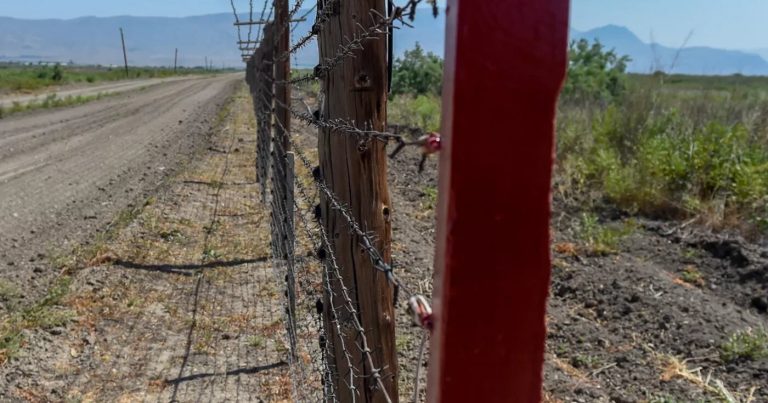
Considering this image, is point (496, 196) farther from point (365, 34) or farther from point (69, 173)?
point (69, 173)

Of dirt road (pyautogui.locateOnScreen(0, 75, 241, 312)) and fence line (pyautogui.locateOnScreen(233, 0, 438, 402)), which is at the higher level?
fence line (pyautogui.locateOnScreen(233, 0, 438, 402))

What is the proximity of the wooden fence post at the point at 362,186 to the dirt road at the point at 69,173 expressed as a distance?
174 inches

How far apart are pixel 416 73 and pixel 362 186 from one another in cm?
2600

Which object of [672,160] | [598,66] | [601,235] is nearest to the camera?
[601,235]

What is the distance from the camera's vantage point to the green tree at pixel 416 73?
87.7ft

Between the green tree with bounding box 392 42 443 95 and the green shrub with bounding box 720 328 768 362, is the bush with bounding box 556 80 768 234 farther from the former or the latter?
the green tree with bounding box 392 42 443 95

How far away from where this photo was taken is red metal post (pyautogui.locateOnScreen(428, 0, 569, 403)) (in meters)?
0.88

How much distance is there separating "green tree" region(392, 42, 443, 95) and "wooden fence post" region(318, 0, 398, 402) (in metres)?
24.0

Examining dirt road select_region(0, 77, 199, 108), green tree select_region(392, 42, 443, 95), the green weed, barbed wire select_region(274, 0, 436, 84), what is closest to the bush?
the green weed

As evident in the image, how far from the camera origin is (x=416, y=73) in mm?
27719

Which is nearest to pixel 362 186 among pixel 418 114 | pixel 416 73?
pixel 418 114

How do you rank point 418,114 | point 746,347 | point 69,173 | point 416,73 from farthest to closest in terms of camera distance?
point 416,73 → point 418,114 → point 69,173 → point 746,347

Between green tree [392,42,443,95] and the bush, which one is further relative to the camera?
green tree [392,42,443,95]

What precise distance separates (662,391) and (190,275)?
13.1 ft
